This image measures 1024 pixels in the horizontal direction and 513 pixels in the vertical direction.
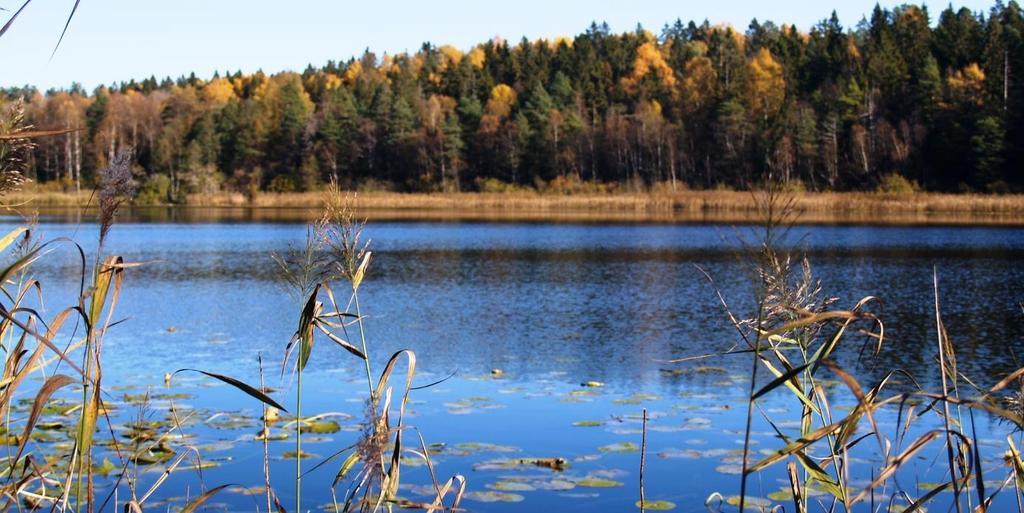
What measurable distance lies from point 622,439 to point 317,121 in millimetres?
88424

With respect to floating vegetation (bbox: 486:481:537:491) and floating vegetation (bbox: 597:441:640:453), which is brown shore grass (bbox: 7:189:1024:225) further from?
floating vegetation (bbox: 486:481:537:491)

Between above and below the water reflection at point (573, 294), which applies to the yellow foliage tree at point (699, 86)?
above

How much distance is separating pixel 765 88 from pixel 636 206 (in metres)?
21.9

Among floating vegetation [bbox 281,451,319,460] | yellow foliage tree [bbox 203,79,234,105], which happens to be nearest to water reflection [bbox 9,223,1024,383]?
floating vegetation [bbox 281,451,319,460]

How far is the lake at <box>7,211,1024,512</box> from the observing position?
772 centimetres

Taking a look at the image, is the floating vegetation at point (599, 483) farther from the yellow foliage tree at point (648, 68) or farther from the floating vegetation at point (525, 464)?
the yellow foliage tree at point (648, 68)

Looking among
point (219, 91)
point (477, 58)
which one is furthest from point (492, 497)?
point (219, 91)

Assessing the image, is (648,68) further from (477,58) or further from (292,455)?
(292,455)

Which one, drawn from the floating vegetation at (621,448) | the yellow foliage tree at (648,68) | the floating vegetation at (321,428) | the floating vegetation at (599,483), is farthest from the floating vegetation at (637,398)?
the yellow foliage tree at (648,68)

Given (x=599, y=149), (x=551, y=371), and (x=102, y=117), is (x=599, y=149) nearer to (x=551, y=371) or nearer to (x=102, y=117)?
(x=102, y=117)

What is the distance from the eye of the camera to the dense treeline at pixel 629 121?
69000mm

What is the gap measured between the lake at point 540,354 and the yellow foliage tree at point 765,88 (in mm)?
49061

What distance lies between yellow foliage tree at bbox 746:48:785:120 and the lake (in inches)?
1932

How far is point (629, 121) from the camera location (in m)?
85.0
